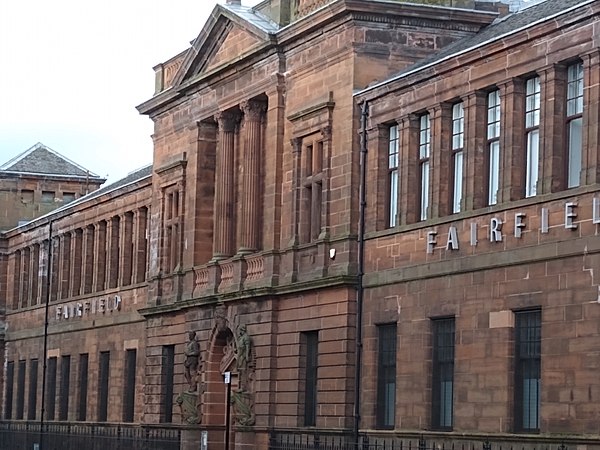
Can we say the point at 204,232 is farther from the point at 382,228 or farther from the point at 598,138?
the point at 598,138

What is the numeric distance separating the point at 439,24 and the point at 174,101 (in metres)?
14.8

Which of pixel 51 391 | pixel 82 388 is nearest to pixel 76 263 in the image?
pixel 51 391

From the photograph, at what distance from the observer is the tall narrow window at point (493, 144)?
133 feet

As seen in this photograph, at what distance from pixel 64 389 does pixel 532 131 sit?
37.8 m

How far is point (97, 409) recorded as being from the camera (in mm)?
68312

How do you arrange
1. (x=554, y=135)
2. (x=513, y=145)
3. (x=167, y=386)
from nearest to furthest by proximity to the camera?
(x=554, y=135) → (x=513, y=145) → (x=167, y=386)

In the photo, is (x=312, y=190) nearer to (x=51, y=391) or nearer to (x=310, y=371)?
(x=310, y=371)

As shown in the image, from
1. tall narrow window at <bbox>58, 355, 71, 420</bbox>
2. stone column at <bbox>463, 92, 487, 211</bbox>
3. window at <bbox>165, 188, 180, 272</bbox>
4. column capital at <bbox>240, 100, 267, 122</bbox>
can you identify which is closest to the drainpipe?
stone column at <bbox>463, 92, 487, 211</bbox>

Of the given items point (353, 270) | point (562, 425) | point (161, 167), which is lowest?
point (562, 425)

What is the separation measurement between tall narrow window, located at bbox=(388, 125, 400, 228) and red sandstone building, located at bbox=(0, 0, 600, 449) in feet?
0.18

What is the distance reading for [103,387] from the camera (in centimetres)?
6806

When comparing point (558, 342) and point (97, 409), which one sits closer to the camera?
point (558, 342)

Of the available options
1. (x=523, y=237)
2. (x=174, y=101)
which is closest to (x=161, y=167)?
(x=174, y=101)

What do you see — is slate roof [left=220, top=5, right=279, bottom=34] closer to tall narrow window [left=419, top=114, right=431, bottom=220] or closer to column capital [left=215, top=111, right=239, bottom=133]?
column capital [left=215, top=111, right=239, bottom=133]
